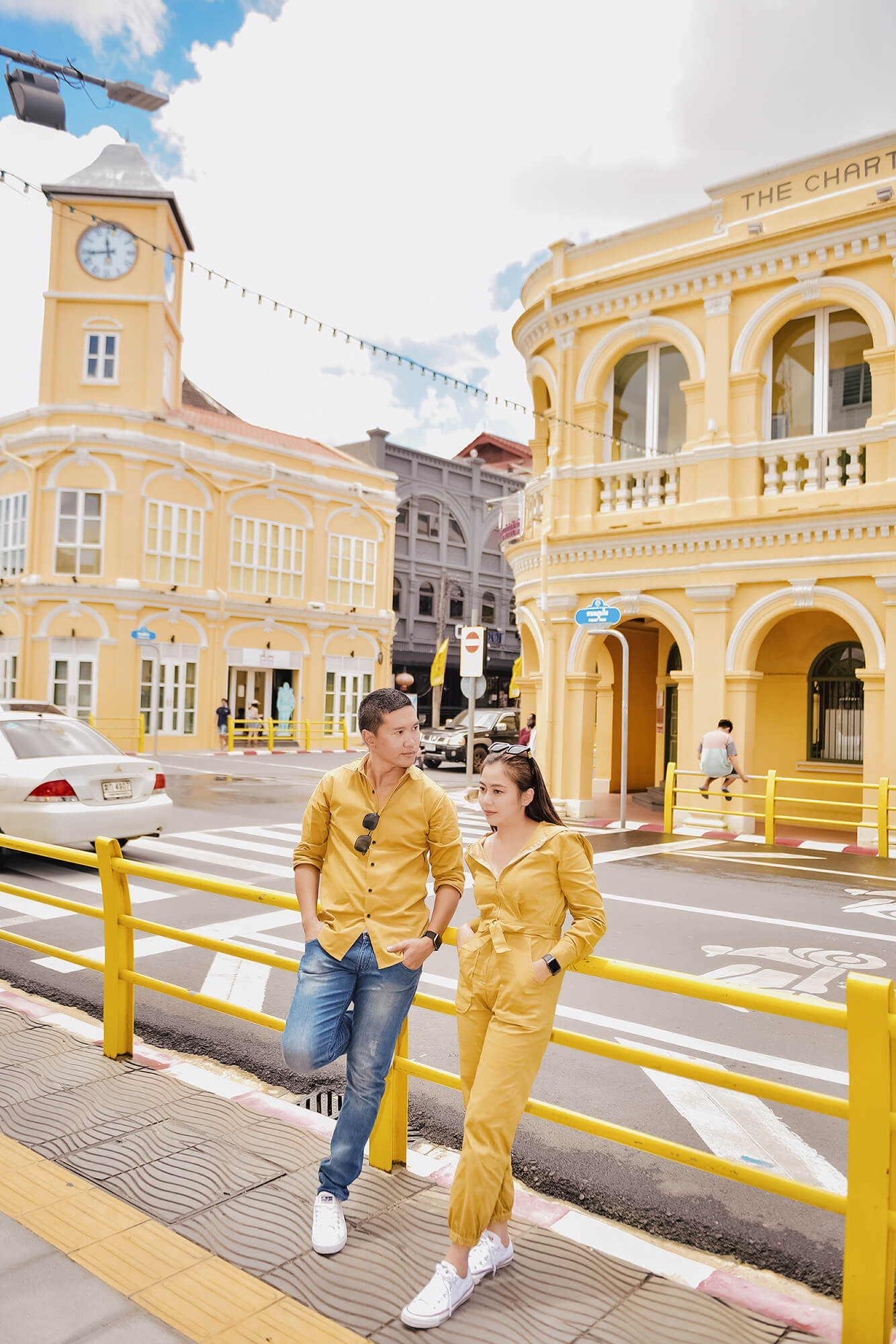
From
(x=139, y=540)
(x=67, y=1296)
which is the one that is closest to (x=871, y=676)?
(x=67, y=1296)

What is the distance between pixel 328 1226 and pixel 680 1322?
111 centimetres

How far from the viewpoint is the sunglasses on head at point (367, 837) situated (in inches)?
132

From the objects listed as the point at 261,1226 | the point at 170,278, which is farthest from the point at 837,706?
the point at 170,278

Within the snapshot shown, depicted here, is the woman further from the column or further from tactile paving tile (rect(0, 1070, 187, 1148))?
the column

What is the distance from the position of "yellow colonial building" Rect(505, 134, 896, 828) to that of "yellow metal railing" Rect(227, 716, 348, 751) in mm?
→ 16424

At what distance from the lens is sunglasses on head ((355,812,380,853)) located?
11.0ft

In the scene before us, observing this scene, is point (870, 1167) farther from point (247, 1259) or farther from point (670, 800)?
point (670, 800)

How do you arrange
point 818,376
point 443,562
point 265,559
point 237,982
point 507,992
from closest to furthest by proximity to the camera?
point 507,992 < point 237,982 < point 818,376 < point 265,559 < point 443,562

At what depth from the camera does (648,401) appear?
16.5 meters

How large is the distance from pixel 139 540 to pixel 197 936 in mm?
28417

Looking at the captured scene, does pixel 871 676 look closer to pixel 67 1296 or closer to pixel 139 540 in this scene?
pixel 67 1296

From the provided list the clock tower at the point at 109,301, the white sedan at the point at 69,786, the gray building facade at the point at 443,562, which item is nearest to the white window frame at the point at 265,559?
the clock tower at the point at 109,301

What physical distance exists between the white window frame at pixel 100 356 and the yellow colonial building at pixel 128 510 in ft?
0.18

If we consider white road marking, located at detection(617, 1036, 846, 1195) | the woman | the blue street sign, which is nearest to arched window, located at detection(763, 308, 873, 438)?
the blue street sign
